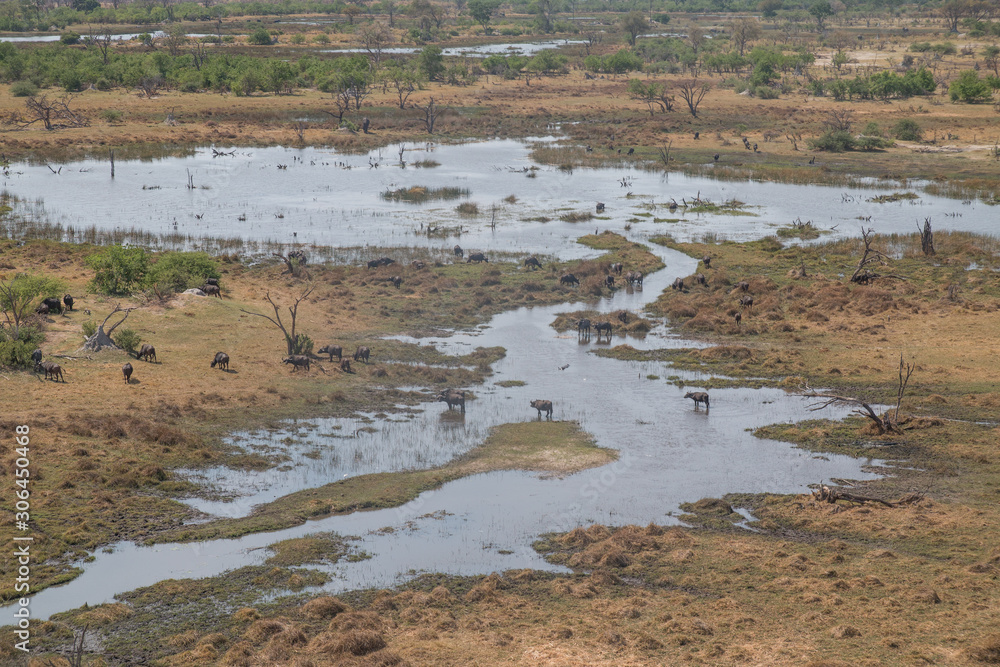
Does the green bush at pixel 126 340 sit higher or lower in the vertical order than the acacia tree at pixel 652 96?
lower

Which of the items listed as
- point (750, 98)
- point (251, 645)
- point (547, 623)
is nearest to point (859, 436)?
point (547, 623)

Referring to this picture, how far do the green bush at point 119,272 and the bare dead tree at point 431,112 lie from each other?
42.5 m

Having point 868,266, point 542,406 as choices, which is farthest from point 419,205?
point 542,406

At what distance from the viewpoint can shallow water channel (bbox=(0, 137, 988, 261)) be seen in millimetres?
43438

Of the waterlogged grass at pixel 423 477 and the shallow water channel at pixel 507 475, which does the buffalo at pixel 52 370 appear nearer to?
the shallow water channel at pixel 507 475

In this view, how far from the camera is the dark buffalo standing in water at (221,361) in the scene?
25922 millimetres

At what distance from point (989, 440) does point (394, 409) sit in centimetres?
1433

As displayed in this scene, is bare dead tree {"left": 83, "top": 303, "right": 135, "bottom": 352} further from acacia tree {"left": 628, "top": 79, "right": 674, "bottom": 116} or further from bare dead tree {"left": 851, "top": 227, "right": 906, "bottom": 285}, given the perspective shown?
acacia tree {"left": 628, "top": 79, "right": 674, "bottom": 116}

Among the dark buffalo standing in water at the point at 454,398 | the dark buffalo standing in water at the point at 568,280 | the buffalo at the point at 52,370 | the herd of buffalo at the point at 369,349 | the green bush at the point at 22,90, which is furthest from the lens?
the green bush at the point at 22,90

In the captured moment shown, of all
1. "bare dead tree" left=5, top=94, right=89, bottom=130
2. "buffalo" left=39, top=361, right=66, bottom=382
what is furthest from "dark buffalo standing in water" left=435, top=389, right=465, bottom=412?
"bare dead tree" left=5, top=94, right=89, bottom=130

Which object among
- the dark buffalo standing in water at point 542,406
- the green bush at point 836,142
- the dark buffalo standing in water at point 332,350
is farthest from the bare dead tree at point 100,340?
the green bush at point 836,142

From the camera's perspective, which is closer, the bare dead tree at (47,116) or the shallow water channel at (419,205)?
the shallow water channel at (419,205)

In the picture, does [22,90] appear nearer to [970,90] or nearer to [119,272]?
[119,272]

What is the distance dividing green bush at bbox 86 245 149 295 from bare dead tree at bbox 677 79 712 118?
168 ft
